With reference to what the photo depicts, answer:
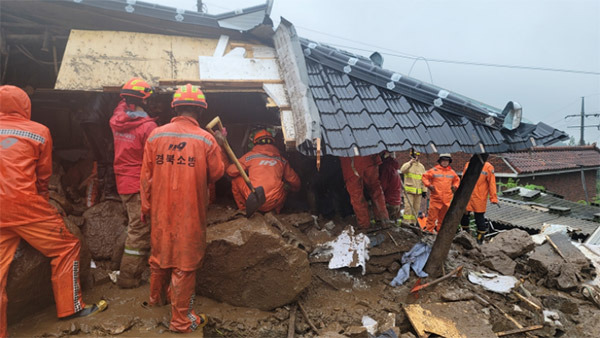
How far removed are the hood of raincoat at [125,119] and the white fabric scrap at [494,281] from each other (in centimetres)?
506

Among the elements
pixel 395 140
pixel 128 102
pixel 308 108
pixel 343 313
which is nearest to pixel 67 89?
pixel 128 102

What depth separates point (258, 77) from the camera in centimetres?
402

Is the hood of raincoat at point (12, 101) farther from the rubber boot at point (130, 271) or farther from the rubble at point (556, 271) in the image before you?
the rubble at point (556, 271)

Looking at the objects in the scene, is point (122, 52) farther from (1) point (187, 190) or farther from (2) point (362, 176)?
(2) point (362, 176)

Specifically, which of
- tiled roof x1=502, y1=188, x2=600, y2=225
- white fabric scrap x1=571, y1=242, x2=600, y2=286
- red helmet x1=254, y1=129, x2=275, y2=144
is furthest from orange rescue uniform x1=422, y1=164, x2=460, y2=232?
tiled roof x1=502, y1=188, x2=600, y2=225

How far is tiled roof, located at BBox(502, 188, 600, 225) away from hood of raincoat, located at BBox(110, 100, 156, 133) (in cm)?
1198

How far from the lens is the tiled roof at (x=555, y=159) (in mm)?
16016

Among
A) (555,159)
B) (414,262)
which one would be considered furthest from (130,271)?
(555,159)

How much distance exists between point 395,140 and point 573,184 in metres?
20.6

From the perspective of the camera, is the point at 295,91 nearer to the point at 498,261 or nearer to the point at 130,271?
the point at 130,271

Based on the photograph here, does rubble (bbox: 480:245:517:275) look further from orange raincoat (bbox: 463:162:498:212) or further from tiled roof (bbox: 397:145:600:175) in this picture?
tiled roof (bbox: 397:145:600:175)

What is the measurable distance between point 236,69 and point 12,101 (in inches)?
89.0

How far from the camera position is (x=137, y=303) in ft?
11.2

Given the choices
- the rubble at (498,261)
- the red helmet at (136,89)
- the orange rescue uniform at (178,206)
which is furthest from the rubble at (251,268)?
the rubble at (498,261)
